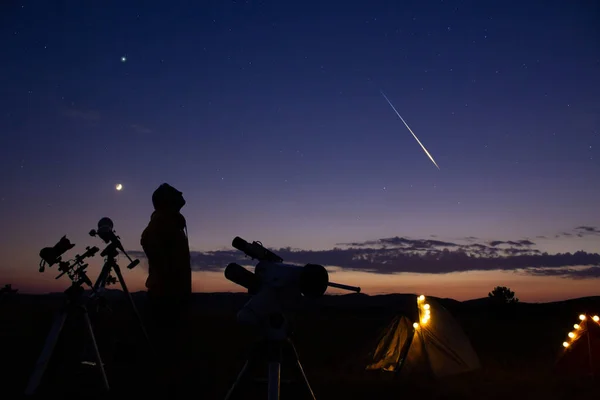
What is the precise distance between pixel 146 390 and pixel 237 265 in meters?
5.72

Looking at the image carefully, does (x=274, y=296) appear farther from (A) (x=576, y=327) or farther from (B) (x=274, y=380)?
(A) (x=576, y=327)

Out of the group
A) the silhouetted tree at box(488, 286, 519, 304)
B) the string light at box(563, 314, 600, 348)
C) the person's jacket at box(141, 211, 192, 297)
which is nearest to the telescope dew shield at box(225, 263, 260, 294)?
the person's jacket at box(141, 211, 192, 297)

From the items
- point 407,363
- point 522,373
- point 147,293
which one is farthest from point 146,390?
point 522,373

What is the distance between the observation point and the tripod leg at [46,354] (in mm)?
6449

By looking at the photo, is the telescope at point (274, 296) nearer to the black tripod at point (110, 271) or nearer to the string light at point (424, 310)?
the black tripod at point (110, 271)

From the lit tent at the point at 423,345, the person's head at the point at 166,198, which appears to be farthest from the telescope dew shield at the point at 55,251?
the lit tent at the point at 423,345

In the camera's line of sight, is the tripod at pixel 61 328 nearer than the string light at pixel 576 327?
Yes

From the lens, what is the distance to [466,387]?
428 inches

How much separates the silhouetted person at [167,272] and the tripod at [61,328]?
97cm

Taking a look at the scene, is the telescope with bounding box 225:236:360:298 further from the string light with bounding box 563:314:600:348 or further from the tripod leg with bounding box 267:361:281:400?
the string light with bounding box 563:314:600:348

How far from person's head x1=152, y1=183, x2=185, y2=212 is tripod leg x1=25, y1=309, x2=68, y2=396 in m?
2.09

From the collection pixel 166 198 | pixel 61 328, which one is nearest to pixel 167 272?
pixel 166 198

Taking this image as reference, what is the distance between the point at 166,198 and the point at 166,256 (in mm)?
939

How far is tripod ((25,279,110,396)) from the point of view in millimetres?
6465
